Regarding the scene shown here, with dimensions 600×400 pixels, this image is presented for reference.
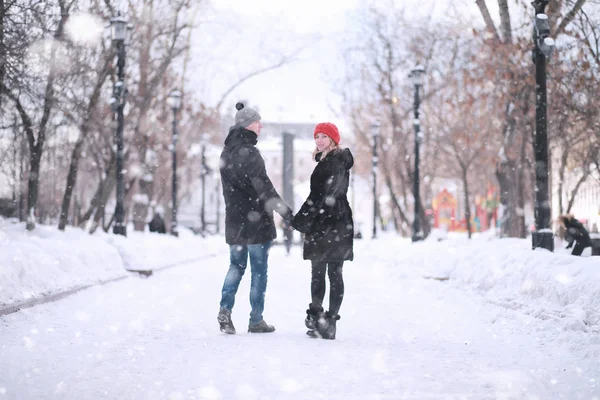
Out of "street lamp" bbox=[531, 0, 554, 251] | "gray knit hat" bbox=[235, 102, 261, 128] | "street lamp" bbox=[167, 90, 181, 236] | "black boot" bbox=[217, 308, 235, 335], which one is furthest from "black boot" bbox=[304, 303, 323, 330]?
"street lamp" bbox=[167, 90, 181, 236]

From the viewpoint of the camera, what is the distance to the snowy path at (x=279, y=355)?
17.1ft

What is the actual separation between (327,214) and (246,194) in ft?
2.79

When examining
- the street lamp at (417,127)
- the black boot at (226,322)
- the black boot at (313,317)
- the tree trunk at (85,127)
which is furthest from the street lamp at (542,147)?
the tree trunk at (85,127)

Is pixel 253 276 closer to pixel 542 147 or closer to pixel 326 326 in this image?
pixel 326 326

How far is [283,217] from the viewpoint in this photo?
7293 millimetres

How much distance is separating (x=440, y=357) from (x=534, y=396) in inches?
59.5

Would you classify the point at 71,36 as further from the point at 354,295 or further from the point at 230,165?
the point at 230,165

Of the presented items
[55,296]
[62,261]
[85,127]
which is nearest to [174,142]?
[85,127]

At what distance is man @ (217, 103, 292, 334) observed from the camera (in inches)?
296

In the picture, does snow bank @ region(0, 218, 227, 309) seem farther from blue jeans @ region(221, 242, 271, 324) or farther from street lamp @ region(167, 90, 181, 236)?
street lamp @ region(167, 90, 181, 236)

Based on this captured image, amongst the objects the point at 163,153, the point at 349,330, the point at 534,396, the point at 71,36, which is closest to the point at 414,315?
the point at 349,330

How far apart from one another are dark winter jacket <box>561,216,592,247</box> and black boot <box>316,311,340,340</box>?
38.2 ft

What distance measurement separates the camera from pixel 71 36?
18906mm

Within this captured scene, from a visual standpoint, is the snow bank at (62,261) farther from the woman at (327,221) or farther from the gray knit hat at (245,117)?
the woman at (327,221)
